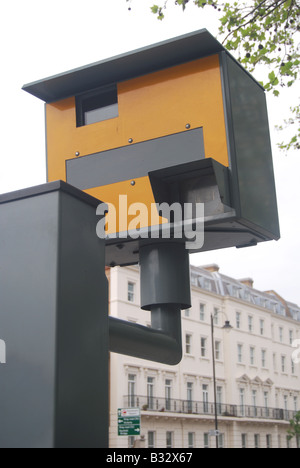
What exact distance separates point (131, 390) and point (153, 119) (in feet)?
102

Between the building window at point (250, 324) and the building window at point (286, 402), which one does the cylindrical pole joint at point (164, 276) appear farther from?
the building window at point (286, 402)

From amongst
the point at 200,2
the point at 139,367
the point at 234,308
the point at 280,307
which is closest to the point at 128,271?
the point at 139,367

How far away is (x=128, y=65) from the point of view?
1462mm

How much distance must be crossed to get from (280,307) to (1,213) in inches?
2003

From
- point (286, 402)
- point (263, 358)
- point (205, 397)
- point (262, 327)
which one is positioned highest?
point (262, 327)

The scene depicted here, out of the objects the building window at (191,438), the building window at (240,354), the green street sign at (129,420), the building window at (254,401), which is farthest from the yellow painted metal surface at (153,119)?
the building window at (254,401)

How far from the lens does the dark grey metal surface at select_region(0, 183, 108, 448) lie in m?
0.72

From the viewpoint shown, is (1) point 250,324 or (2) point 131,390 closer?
(2) point 131,390

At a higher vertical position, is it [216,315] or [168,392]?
[216,315]

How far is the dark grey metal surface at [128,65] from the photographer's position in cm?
138

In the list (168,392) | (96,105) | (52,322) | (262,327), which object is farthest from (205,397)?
(52,322)

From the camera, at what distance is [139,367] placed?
3222 cm

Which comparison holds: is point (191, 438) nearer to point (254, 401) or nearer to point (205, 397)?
point (205, 397)
